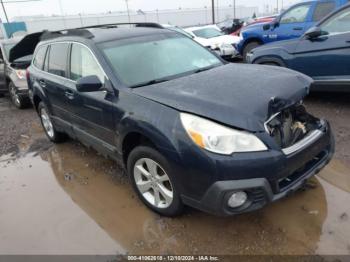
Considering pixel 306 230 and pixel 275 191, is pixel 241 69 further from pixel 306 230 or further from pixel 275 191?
pixel 306 230

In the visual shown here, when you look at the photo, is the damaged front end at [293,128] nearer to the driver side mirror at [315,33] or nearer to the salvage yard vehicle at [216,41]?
the driver side mirror at [315,33]

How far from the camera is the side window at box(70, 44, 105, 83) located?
Result: 11.6 feet

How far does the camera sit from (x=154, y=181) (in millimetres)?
3061

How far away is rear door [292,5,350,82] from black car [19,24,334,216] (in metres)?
2.24


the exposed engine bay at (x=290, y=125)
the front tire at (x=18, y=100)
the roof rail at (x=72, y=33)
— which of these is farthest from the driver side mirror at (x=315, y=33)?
the front tire at (x=18, y=100)

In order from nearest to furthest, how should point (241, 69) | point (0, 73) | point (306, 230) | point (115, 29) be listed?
point (306, 230) < point (241, 69) < point (115, 29) < point (0, 73)

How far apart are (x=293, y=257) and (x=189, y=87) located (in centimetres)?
165

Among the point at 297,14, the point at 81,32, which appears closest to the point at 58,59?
the point at 81,32

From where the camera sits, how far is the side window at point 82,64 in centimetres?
352

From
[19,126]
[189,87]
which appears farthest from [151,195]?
[19,126]

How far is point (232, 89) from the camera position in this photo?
2.84 metres

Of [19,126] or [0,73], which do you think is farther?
[0,73]

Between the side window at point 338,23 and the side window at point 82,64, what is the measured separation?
3890mm

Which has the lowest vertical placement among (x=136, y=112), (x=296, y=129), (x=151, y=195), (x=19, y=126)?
(x=19, y=126)
